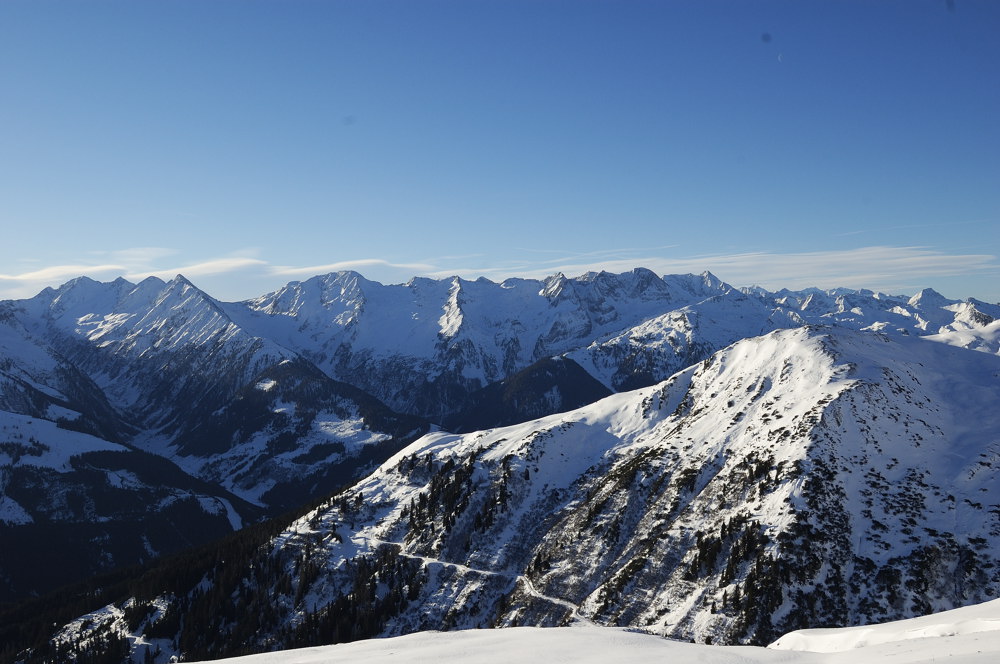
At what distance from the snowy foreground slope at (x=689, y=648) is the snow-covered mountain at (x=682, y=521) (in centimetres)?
3268

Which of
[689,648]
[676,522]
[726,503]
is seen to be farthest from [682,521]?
[689,648]

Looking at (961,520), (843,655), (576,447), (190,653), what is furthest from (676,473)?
(190,653)

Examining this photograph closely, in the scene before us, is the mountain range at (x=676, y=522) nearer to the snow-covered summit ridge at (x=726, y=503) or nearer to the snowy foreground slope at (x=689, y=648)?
the snow-covered summit ridge at (x=726, y=503)

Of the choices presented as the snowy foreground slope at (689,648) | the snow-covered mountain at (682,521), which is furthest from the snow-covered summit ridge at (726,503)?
the snowy foreground slope at (689,648)

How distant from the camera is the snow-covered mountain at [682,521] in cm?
6750

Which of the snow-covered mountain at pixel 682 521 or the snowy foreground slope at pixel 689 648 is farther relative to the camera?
the snow-covered mountain at pixel 682 521

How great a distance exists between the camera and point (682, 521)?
281ft

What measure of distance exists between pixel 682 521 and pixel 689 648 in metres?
53.9

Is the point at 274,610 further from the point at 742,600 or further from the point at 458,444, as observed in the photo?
the point at 742,600

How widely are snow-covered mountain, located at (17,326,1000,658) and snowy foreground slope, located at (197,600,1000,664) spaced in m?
32.7

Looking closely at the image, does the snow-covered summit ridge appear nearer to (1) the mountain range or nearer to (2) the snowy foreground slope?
(1) the mountain range

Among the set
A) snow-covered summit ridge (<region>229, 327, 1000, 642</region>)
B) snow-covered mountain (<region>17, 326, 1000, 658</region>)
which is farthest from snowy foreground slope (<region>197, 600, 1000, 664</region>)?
snow-covered mountain (<region>17, 326, 1000, 658</region>)

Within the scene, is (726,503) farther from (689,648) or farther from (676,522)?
(689,648)

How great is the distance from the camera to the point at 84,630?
113438 millimetres
